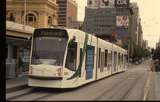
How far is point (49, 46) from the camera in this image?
23.5 m

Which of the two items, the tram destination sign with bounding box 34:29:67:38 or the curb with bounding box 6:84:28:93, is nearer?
the curb with bounding box 6:84:28:93

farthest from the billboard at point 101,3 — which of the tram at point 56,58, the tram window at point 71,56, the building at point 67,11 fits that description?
the tram window at point 71,56

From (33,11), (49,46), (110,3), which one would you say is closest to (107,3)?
(110,3)

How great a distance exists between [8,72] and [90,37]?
506 cm

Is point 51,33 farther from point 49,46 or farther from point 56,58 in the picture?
point 56,58

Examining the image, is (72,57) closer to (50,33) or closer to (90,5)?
(50,33)

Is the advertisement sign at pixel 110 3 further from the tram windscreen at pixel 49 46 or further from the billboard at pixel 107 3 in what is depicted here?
the tram windscreen at pixel 49 46

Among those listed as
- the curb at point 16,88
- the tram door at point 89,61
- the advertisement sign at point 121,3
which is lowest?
the curb at point 16,88

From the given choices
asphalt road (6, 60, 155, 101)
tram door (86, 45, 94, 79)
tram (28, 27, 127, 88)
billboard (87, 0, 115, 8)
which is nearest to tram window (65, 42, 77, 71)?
tram (28, 27, 127, 88)

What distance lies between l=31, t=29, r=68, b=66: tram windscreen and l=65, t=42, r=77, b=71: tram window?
15.5 inches

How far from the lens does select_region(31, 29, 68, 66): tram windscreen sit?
23.3 m

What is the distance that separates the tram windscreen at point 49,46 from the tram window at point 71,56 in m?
0.39

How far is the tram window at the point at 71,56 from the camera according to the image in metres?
23.7

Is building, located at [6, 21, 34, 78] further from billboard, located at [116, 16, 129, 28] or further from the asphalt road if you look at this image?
billboard, located at [116, 16, 129, 28]
